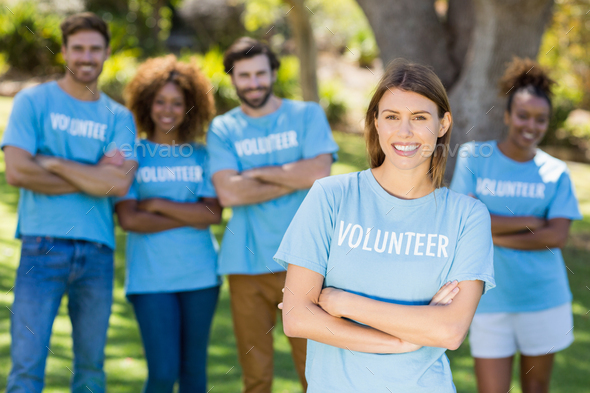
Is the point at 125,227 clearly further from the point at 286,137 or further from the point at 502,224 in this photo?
the point at 502,224

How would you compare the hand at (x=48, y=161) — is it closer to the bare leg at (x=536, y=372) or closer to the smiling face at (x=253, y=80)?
the smiling face at (x=253, y=80)

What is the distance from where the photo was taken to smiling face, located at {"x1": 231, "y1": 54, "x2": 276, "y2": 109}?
340 centimetres

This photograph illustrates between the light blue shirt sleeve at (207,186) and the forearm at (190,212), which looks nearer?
the forearm at (190,212)

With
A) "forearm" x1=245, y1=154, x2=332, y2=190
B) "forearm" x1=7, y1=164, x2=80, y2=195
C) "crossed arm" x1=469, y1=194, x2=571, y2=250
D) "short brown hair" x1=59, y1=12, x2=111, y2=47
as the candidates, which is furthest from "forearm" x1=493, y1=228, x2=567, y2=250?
"short brown hair" x1=59, y1=12, x2=111, y2=47

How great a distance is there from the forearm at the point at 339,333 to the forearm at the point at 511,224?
1323 millimetres

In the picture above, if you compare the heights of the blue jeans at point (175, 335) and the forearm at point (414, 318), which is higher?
the forearm at point (414, 318)

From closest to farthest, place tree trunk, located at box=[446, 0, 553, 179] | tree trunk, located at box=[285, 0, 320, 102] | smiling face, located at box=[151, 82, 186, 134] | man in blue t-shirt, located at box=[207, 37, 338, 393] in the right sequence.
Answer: man in blue t-shirt, located at box=[207, 37, 338, 393], smiling face, located at box=[151, 82, 186, 134], tree trunk, located at box=[446, 0, 553, 179], tree trunk, located at box=[285, 0, 320, 102]

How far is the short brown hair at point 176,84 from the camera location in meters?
3.48

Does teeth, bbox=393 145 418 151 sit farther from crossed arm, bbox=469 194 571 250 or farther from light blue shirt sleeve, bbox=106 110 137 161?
light blue shirt sleeve, bbox=106 110 137 161

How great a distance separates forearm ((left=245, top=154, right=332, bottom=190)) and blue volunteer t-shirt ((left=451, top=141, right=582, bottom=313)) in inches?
31.1

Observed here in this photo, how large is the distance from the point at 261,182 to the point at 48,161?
113cm

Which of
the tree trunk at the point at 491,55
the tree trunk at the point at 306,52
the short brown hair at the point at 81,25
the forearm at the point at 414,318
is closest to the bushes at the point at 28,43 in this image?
the tree trunk at the point at 306,52

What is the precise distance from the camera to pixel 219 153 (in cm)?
335

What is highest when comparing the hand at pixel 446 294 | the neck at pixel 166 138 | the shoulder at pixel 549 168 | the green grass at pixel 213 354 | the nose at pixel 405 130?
the nose at pixel 405 130
